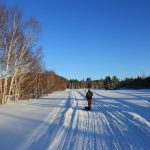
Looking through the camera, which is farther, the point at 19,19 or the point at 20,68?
the point at 20,68

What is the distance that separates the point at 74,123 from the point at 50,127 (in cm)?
174

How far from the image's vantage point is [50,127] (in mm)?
12391

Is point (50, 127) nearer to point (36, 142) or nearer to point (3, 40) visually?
point (36, 142)

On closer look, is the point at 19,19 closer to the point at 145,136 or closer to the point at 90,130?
the point at 90,130

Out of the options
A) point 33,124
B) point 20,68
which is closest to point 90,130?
point 33,124

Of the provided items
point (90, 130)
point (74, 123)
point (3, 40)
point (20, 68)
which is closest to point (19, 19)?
point (3, 40)

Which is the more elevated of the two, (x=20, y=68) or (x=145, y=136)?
(x=20, y=68)

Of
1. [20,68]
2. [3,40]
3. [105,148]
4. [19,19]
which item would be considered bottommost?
[105,148]

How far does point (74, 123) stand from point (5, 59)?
52.8 ft

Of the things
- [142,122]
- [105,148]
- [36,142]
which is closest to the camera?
[105,148]

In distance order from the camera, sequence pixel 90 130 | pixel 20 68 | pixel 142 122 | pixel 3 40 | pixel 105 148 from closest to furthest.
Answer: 1. pixel 105 148
2. pixel 90 130
3. pixel 142 122
4. pixel 3 40
5. pixel 20 68

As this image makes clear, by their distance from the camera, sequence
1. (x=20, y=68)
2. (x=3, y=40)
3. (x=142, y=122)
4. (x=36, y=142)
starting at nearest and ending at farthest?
(x=36, y=142)
(x=142, y=122)
(x=3, y=40)
(x=20, y=68)

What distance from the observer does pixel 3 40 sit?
27.9m

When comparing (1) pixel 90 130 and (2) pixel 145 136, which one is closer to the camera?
(2) pixel 145 136
